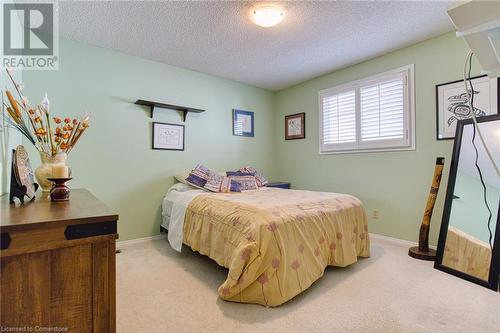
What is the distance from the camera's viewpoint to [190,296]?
184 cm

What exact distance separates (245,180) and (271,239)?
175 cm

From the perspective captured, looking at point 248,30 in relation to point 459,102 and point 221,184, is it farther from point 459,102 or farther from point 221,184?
point 459,102

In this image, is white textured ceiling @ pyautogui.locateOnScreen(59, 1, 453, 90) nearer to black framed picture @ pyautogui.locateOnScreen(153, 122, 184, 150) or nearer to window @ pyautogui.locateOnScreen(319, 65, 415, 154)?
window @ pyautogui.locateOnScreen(319, 65, 415, 154)

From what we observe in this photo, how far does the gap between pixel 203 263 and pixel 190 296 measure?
2.16 feet

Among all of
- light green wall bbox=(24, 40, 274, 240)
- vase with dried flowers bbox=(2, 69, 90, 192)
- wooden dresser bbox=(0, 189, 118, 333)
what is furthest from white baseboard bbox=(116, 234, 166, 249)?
wooden dresser bbox=(0, 189, 118, 333)

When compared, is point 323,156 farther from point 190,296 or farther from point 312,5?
point 190,296

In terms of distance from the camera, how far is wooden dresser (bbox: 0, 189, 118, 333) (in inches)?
27.9

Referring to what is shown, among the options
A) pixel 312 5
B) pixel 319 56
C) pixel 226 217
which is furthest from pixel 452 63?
pixel 226 217

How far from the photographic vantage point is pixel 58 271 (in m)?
0.78

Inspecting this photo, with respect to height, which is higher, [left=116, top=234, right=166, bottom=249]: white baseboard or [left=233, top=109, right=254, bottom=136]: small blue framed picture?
[left=233, top=109, right=254, bottom=136]: small blue framed picture

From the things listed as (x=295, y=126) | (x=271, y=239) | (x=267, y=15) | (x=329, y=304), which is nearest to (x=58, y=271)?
(x=271, y=239)

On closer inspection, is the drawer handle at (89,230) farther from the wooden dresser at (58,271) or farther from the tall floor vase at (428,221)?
the tall floor vase at (428,221)

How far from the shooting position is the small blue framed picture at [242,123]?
13.6 feet

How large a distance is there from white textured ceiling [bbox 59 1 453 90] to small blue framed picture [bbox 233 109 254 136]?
0.89m
